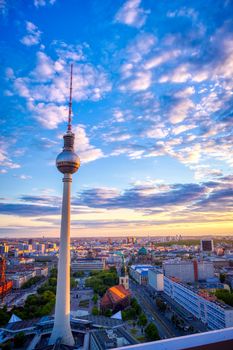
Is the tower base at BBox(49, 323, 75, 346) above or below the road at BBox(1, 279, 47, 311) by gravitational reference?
above

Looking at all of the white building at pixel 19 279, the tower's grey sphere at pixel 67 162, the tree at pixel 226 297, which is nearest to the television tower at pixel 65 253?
the tower's grey sphere at pixel 67 162

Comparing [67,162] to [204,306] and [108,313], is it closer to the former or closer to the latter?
[108,313]

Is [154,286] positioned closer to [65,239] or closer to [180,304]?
[180,304]

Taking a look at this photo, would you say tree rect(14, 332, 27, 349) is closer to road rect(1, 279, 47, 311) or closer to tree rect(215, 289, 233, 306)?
road rect(1, 279, 47, 311)

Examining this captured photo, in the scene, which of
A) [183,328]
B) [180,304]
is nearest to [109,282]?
[180,304]

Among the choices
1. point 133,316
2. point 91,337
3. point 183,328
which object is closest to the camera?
point 91,337

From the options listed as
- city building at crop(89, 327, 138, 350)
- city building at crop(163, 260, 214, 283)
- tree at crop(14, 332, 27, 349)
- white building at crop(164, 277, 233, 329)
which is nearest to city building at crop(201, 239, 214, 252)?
city building at crop(163, 260, 214, 283)
